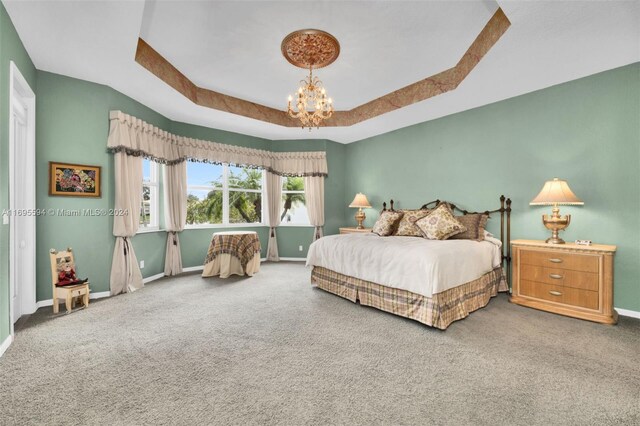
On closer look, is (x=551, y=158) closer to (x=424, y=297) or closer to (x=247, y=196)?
(x=424, y=297)

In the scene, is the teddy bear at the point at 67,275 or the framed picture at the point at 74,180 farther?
the framed picture at the point at 74,180

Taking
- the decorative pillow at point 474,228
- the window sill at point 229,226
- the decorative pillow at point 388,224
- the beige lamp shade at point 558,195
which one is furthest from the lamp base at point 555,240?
the window sill at point 229,226

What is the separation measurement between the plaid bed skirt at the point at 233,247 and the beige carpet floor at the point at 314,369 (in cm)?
156

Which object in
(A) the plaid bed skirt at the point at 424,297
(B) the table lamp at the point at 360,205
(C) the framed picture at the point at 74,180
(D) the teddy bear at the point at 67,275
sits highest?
(C) the framed picture at the point at 74,180

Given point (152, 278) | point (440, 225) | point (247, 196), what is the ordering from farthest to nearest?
point (247, 196), point (152, 278), point (440, 225)

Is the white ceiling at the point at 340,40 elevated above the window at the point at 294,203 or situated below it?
above

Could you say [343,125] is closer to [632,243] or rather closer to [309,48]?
[309,48]

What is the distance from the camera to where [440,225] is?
369 centimetres

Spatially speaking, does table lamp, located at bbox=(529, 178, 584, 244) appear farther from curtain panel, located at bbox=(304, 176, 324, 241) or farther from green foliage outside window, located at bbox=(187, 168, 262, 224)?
green foliage outside window, located at bbox=(187, 168, 262, 224)

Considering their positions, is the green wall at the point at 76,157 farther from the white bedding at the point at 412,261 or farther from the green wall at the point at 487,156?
the white bedding at the point at 412,261

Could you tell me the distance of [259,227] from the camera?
19.7ft

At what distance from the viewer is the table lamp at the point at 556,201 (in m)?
Answer: 3.01

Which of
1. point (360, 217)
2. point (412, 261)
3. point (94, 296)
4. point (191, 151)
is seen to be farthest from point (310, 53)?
point (94, 296)

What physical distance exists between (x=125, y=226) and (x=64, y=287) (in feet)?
3.21
